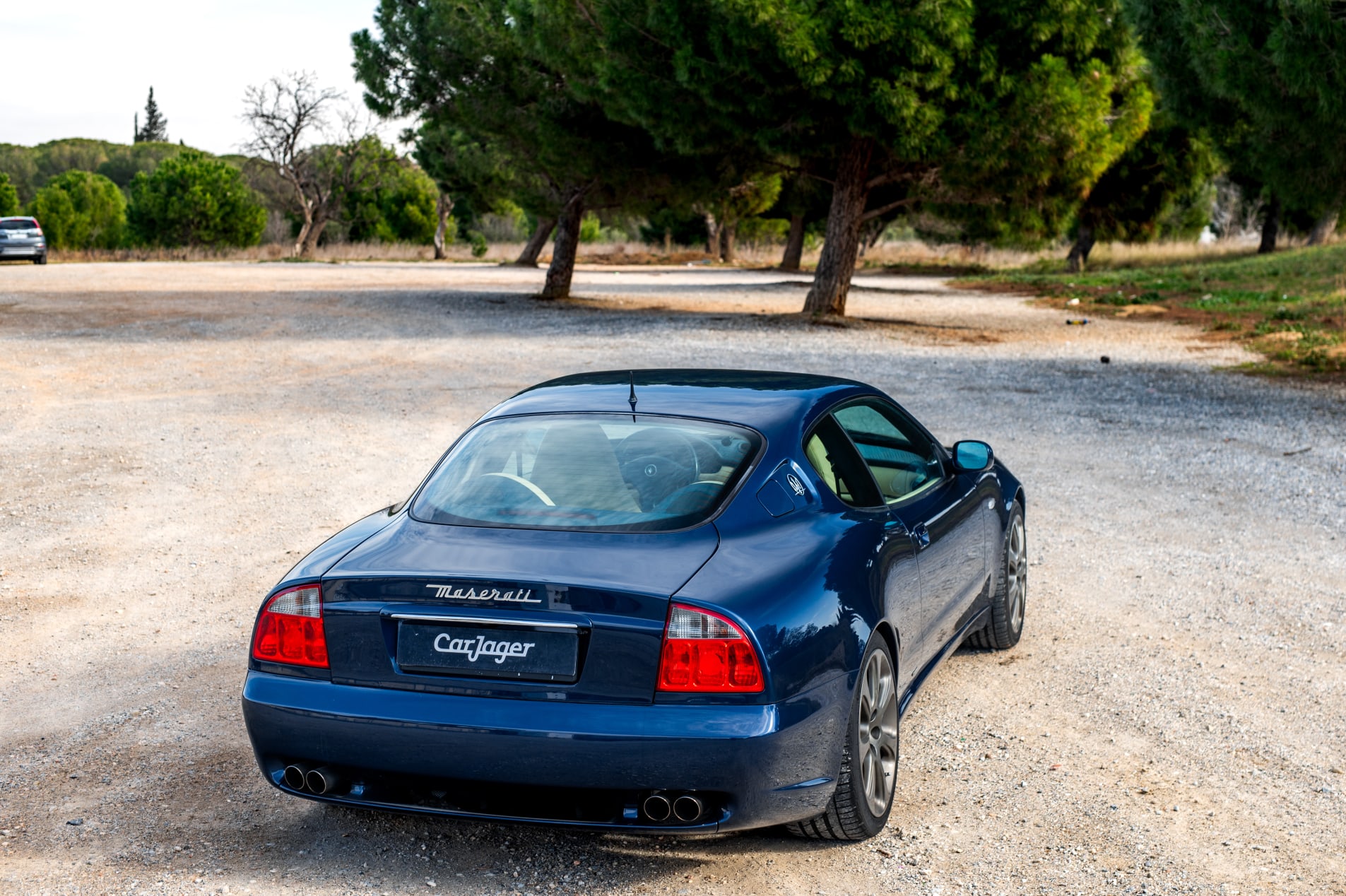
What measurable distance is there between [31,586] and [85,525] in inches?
54.4

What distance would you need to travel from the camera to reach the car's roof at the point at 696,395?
419 centimetres

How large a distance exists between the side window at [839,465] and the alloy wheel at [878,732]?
0.56m

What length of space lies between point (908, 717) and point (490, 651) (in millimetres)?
2201

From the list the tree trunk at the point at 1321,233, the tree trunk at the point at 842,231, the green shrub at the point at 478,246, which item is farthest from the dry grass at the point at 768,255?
the tree trunk at the point at 842,231

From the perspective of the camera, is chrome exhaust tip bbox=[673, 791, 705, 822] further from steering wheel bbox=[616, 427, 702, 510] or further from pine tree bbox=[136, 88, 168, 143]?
pine tree bbox=[136, 88, 168, 143]

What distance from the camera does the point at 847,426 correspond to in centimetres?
492

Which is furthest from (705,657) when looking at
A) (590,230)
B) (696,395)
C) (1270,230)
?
(590,230)

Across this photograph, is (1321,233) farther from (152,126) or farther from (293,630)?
(152,126)

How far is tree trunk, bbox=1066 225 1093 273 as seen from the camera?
1916 inches

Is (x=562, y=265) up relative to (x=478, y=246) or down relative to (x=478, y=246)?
up

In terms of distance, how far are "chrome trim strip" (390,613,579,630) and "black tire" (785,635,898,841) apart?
0.91 meters

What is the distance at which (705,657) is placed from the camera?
323 cm

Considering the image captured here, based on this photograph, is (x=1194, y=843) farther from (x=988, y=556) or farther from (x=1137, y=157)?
(x=1137, y=157)

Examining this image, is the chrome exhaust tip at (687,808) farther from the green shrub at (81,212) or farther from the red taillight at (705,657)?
the green shrub at (81,212)
